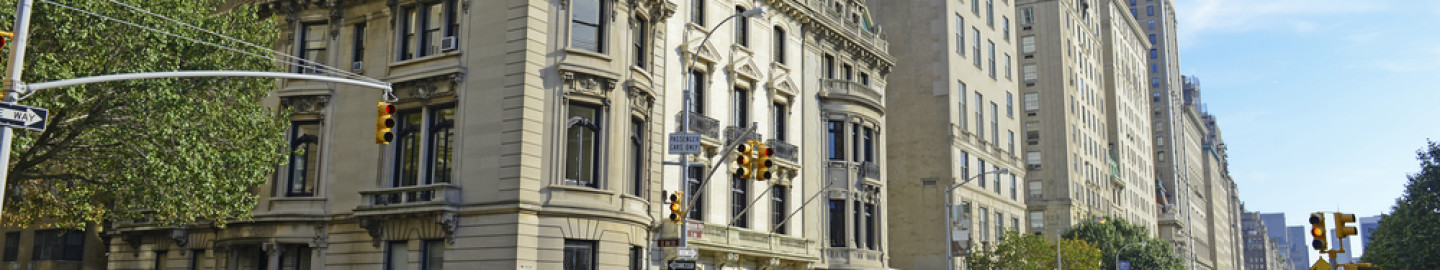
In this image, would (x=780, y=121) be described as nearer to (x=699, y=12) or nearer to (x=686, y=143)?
(x=699, y=12)

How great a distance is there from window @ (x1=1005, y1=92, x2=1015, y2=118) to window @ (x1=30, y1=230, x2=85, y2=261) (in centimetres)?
5296

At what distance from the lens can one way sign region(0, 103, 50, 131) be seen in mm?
17500

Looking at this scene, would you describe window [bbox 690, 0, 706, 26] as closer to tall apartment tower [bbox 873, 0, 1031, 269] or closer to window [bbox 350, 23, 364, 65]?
window [bbox 350, 23, 364, 65]

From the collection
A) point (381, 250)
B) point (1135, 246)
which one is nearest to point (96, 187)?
point (381, 250)

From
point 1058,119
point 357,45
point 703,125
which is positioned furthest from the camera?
point 1058,119

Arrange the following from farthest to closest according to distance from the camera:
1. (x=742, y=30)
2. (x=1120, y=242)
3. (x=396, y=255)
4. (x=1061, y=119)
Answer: (x=1061, y=119), (x=1120, y=242), (x=742, y=30), (x=396, y=255)

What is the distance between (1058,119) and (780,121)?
179 feet

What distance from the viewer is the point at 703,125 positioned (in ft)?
132

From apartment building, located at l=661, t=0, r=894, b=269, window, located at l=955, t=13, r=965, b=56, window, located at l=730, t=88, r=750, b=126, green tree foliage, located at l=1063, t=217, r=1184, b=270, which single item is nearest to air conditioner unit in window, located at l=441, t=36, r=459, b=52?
apartment building, located at l=661, t=0, r=894, b=269

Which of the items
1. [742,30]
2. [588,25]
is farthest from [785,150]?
[588,25]

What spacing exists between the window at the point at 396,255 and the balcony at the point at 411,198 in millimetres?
1175

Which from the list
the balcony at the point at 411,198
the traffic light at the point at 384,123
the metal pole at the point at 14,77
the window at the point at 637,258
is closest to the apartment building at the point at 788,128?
the window at the point at 637,258

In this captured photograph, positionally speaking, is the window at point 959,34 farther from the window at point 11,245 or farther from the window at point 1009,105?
the window at point 11,245

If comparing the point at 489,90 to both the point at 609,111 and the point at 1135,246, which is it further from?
the point at 1135,246
